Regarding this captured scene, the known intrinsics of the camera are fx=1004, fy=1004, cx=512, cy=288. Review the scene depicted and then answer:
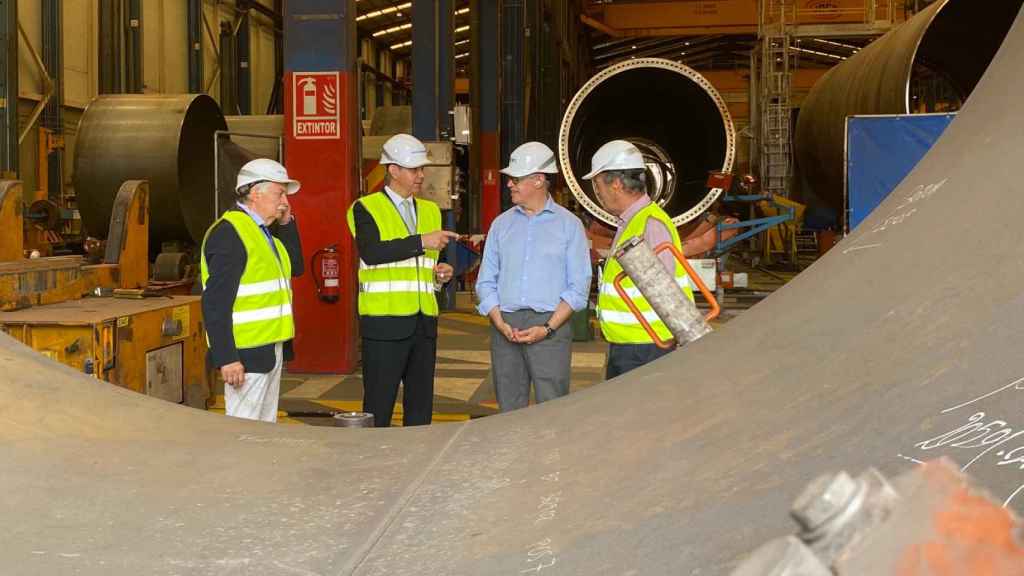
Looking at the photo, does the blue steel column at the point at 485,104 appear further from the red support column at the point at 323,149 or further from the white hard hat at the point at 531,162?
the white hard hat at the point at 531,162

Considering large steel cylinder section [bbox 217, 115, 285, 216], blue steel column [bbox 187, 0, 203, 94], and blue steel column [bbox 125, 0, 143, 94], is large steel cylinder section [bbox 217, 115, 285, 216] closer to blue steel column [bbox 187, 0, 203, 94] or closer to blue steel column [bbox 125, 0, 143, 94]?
blue steel column [bbox 125, 0, 143, 94]

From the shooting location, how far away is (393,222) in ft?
13.9

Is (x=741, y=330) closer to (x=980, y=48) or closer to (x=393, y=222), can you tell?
(x=393, y=222)

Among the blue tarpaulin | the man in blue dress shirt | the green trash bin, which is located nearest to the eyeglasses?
the man in blue dress shirt

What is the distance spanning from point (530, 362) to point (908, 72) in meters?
5.22

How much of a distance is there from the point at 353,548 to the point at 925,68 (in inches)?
376

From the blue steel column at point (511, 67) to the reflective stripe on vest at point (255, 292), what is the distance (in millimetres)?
11451

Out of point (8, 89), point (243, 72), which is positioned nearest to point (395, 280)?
point (8, 89)

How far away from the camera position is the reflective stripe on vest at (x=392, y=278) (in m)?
4.19

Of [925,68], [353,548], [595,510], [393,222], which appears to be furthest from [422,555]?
[925,68]

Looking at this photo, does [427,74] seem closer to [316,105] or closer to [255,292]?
[316,105]

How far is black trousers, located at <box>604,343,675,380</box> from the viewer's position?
359 centimetres

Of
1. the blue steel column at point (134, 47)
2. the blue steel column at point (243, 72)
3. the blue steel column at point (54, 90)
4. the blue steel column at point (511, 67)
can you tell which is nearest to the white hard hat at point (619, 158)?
the blue steel column at point (511, 67)

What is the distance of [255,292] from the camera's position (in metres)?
3.71
